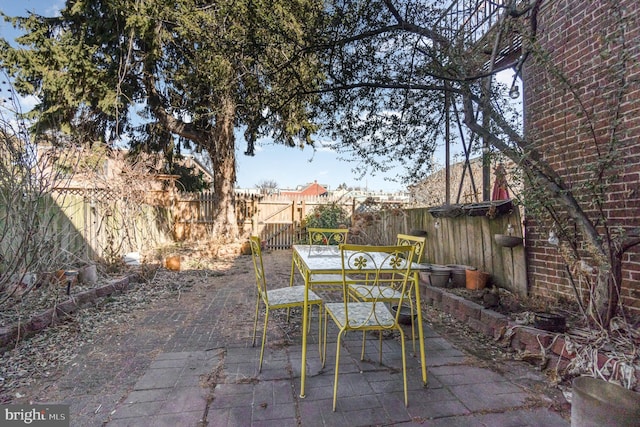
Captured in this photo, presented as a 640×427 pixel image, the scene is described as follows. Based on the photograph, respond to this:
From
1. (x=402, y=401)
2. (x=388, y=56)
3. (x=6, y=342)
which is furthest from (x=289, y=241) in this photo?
(x=402, y=401)

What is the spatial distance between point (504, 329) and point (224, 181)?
7.53 metres

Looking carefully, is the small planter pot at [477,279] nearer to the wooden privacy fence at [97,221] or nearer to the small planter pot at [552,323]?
the small planter pot at [552,323]

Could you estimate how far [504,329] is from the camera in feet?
8.63

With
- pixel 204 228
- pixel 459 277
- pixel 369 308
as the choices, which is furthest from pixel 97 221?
pixel 459 277

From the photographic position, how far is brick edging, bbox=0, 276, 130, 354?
8.26ft

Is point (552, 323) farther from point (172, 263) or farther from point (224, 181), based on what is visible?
point (224, 181)

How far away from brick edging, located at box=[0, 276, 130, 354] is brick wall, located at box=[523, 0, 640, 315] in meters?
4.23

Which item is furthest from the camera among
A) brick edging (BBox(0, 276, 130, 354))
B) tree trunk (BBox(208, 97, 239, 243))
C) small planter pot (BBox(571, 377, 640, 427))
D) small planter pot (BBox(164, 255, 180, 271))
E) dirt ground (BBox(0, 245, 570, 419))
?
tree trunk (BBox(208, 97, 239, 243))

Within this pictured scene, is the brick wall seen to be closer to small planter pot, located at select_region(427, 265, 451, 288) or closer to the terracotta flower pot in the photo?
the terracotta flower pot

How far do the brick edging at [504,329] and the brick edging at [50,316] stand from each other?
12.6 feet

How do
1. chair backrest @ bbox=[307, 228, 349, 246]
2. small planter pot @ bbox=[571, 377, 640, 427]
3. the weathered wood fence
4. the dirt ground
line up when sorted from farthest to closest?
chair backrest @ bbox=[307, 228, 349, 246], the weathered wood fence, the dirt ground, small planter pot @ bbox=[571, 377, 640, 427]

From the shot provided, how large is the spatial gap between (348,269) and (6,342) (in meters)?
2.73

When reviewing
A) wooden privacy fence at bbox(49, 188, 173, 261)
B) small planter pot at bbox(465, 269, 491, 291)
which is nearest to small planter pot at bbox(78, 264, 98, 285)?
wooden privacy fence at bbox(49, 188, 173, 261)

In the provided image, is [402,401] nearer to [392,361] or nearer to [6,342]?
[392,361]
